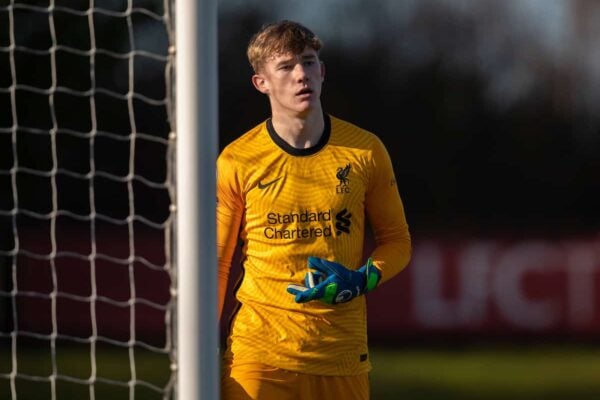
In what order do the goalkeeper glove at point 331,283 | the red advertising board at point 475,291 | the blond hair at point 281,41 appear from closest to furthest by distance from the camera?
the goalkeeper glove at point 331,283 < the blond hair at point 281,41 < the red advertising board at point 475,291

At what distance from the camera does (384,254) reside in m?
3.71

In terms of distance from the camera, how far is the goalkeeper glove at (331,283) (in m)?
3.45

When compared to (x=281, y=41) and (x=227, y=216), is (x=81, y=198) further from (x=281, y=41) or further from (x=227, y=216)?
(x=281, y=41)

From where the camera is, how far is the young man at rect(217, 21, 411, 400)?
140 inches

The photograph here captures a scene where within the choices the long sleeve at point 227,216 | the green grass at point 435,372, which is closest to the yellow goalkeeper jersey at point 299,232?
the long sleeve at point 227,216

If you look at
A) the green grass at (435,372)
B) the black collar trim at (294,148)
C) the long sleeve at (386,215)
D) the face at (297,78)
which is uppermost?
the face at (297,78)

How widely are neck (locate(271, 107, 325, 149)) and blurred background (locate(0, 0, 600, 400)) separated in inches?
210

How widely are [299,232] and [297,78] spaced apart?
433 millimetres

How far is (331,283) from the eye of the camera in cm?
344

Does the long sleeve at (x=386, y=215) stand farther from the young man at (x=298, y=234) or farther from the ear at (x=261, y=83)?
the ear at (x=261, y=83)

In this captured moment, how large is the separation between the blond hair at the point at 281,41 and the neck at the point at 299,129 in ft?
0.57

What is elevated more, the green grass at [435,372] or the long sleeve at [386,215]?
the long sleeve at [386,215]

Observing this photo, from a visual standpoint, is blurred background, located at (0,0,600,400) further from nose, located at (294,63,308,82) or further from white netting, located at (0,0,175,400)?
nose, located at (294,63,308,82)

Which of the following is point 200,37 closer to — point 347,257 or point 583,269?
point 347,257
